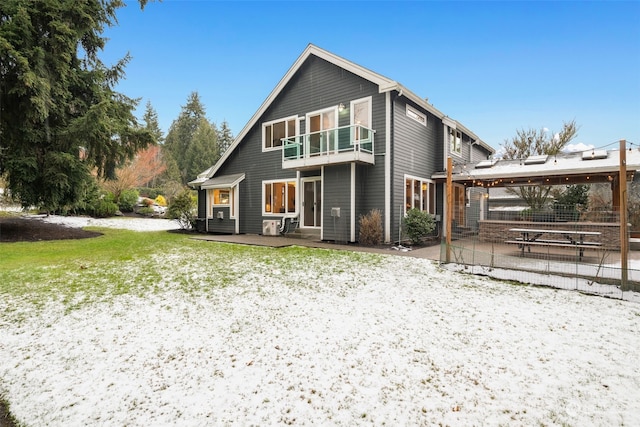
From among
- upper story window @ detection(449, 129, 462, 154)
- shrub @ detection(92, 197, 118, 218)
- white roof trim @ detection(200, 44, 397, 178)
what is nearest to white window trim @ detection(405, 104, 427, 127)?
white roof trim @ detection(200, 44, 397, 178)

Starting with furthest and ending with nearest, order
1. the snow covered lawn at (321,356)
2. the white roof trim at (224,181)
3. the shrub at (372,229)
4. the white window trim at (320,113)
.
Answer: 1. the white roof trim at (224,181)
2. the white window trim at (320,113)
3. the shrub at (372,229)
4. the snow covered lawn at (321,356)

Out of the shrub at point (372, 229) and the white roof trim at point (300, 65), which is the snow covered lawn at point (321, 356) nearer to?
the shrub at point (372, 229)

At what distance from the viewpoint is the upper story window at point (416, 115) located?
1233 cm

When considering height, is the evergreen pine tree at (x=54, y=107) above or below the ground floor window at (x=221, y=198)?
above

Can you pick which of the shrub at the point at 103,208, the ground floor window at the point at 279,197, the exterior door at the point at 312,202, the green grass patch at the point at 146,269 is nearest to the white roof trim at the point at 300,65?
the ground floor window at the point at 279,197

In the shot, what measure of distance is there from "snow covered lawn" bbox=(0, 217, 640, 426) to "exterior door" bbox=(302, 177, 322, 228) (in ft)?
25.1

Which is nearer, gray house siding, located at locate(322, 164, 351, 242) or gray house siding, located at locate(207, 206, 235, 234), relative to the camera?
gray house siding, located at locate(322, 164, 351, 242)

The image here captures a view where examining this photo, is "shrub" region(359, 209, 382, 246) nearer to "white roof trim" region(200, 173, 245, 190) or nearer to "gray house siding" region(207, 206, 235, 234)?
"white roof trim" region(200, 173, 245, 190)

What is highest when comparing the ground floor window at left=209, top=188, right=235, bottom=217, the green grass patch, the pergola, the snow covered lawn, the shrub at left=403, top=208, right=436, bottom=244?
the pergola

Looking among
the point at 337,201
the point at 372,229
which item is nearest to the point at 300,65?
the point at 337,201

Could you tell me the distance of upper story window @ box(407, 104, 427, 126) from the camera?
40.4 ft

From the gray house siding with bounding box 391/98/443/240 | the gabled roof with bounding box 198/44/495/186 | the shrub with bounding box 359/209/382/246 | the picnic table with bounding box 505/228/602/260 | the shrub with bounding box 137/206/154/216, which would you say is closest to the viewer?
the picnic table with bounding box 505/228/602/260

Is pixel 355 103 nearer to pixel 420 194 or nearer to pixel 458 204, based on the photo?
pixel 420 194

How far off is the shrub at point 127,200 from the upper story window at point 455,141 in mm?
25669
